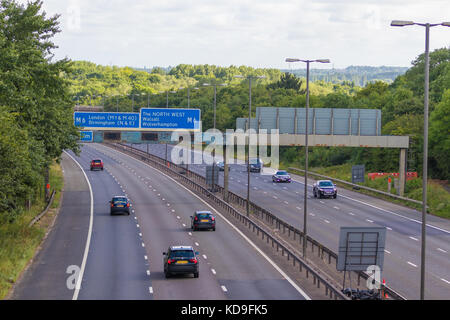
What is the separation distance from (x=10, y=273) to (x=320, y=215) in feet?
105

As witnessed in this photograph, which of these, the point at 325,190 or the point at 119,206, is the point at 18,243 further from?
the point at 325,190

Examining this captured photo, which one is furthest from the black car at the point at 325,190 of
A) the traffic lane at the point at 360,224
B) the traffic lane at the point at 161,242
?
the traffic lane at the point at 161,242

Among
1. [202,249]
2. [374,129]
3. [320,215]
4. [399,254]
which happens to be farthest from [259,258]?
[374,129]

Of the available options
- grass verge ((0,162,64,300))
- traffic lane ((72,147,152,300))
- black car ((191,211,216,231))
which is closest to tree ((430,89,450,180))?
traffic lane ((72,147,152,300))

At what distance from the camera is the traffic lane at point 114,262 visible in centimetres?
3312

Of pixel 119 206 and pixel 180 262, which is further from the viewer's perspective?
pixel 119 206

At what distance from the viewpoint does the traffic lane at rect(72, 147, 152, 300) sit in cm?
3312

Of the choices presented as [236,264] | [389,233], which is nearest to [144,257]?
[236,264]

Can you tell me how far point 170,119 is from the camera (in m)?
76.8

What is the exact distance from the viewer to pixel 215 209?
221 feet

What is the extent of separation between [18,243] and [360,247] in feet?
73.4

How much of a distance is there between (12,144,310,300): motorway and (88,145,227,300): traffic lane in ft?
0.14

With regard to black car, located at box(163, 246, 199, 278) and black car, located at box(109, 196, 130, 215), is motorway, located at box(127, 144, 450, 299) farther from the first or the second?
black car, located at box(109, 196, 130, 215)

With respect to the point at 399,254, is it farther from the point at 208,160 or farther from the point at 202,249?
the point at 208,160
